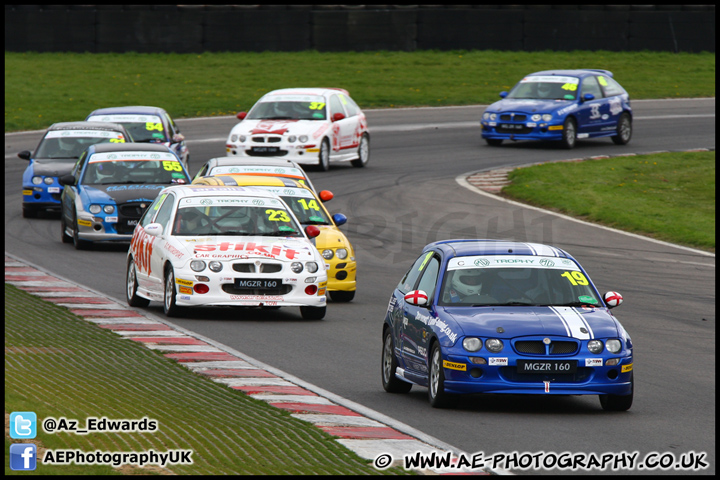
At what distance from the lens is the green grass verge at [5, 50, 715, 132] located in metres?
43.3

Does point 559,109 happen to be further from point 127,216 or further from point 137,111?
point 127,216

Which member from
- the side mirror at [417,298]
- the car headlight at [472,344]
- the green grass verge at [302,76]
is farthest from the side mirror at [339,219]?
the green grass verge at [302,76]

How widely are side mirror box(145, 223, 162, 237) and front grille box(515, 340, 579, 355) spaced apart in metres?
6.66

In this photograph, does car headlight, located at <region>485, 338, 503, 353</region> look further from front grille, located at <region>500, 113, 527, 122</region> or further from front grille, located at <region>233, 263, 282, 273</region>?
front grille, located at <region>500, 113, 527, 122</region>

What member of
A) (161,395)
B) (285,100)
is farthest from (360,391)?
(285,100)

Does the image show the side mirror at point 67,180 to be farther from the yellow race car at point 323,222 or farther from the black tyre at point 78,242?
the yellow race car at point 323,222

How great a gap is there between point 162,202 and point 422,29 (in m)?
34.3

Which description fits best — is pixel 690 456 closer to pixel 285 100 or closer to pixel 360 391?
pixel 360 391

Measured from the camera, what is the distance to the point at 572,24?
159 feet

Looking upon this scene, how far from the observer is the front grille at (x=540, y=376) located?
9773 millimetres

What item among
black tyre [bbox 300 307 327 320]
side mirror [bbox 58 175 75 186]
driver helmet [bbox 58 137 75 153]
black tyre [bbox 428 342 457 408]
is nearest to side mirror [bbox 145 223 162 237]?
black tyre [bbox 300 307 327 320]

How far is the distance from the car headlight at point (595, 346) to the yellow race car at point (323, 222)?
6.97 metres

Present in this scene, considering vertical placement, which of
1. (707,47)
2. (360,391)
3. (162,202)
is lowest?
(360,391)

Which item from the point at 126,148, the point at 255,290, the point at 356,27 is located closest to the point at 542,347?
the point at 255,290
